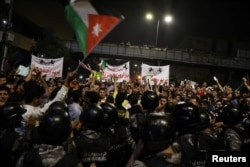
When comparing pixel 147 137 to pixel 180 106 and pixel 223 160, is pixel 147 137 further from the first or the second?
pixel 180 106

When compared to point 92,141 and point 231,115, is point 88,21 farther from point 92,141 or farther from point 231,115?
point 231,115

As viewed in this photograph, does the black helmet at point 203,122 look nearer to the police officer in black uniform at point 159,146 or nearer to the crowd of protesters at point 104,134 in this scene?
the crowd of protesters at point 104,134

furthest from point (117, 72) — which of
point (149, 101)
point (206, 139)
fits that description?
point (206, 139)

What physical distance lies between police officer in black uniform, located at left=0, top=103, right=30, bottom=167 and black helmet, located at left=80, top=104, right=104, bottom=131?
0.83 meters

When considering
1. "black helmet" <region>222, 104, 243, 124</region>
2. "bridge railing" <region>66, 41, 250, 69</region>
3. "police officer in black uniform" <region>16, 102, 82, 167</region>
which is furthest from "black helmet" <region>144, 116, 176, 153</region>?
"bridge railing" <region>66, 41, 250, 69</region>

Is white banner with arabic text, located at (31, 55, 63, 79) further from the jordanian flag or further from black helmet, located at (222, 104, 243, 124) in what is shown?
black helmet, located at (222, 104, 243, 124)

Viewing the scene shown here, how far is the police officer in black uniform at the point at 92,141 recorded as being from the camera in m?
4.57

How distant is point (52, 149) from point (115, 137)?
218cm

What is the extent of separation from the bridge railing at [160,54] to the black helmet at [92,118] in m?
33.2

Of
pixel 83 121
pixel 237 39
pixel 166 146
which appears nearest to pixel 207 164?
pixel 166 146

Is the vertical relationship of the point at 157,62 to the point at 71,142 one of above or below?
above

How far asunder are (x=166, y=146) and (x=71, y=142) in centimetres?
161

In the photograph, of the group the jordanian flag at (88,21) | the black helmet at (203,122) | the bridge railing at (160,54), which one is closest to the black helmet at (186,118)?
the black helmet at (203,122)

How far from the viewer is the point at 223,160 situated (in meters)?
4.29
